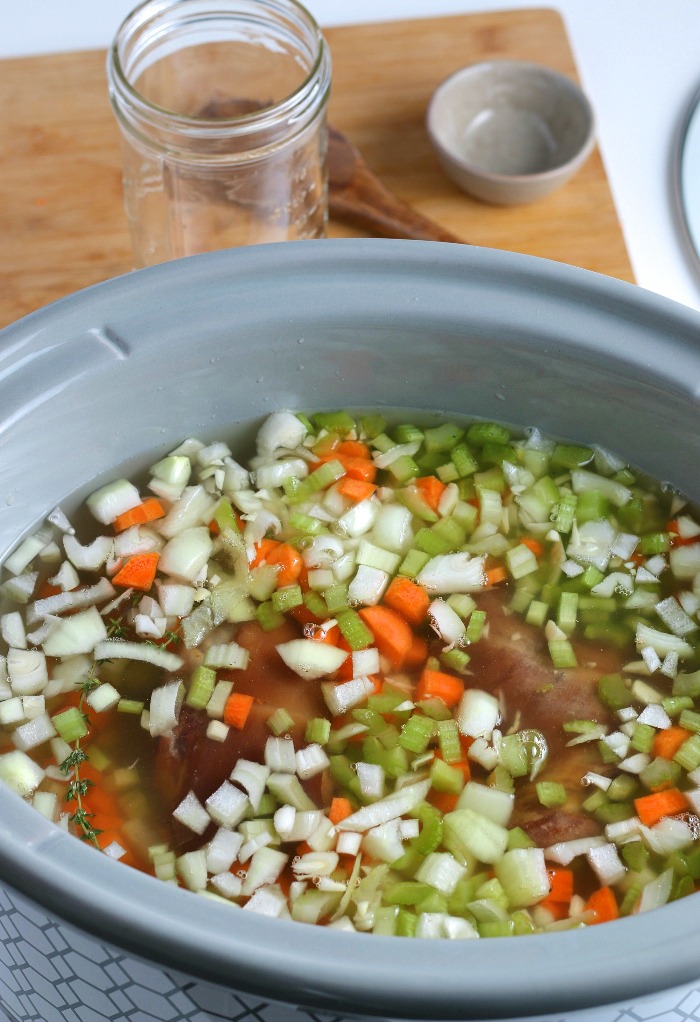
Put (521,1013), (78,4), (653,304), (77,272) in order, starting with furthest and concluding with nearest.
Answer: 1. (78,4)
2. (77,272)
3. (653,304)
4. (521,1013)

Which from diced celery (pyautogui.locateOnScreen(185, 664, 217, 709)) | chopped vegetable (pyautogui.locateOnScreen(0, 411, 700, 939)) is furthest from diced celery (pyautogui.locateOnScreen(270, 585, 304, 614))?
diced celery (pyautogui.locateOnScreen(185, 664, 217, 709))

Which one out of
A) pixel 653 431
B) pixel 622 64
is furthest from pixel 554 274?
pixel 622 64

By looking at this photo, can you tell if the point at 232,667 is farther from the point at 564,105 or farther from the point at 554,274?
the point at 564,105

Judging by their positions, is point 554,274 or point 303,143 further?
point 303,143

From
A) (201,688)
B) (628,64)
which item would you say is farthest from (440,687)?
(628,64)

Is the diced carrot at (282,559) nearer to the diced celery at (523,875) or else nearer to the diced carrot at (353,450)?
the diced carrot at (353,450)

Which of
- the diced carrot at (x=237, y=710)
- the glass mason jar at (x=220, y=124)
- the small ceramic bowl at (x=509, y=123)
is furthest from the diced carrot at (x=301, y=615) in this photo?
the small ceramic bowl at (x=509, y=123)

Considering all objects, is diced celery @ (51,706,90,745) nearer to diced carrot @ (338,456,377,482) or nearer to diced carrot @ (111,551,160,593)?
diced carrot @ (111,551,160,593)
